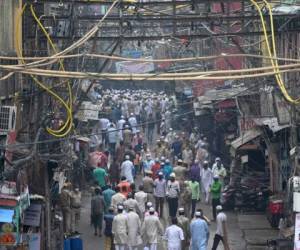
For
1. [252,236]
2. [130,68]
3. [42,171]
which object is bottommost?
[252,236]

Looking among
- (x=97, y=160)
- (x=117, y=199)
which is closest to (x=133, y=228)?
(x=117, y=199)

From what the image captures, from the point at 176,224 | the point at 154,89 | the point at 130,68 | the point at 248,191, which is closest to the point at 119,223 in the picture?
the point at 176,224

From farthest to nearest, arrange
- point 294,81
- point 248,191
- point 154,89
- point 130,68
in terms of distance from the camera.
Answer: point 154,89
point 130,68
point 248,191
point 294,81

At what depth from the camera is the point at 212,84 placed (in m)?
37.4

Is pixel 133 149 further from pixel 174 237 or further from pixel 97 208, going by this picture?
pixel 174 237

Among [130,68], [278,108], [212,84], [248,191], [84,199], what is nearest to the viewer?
[278,108]

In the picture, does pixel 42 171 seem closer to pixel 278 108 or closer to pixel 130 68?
pixel 278 108

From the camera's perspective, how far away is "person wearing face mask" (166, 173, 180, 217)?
2509 centimetres

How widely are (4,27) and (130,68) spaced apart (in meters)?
28.0

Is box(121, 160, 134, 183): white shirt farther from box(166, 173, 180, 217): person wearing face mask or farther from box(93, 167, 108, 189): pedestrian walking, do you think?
box(166, 173, 180, 217): person wearing face mask

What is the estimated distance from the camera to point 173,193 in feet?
82.3

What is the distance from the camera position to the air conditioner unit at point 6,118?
Answer: 17719 mm

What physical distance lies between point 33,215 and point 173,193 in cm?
659

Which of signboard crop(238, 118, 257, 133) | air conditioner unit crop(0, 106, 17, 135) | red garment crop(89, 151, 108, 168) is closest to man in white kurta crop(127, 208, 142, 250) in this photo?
air conditioner unit crop(0, 106, 17, 135)
